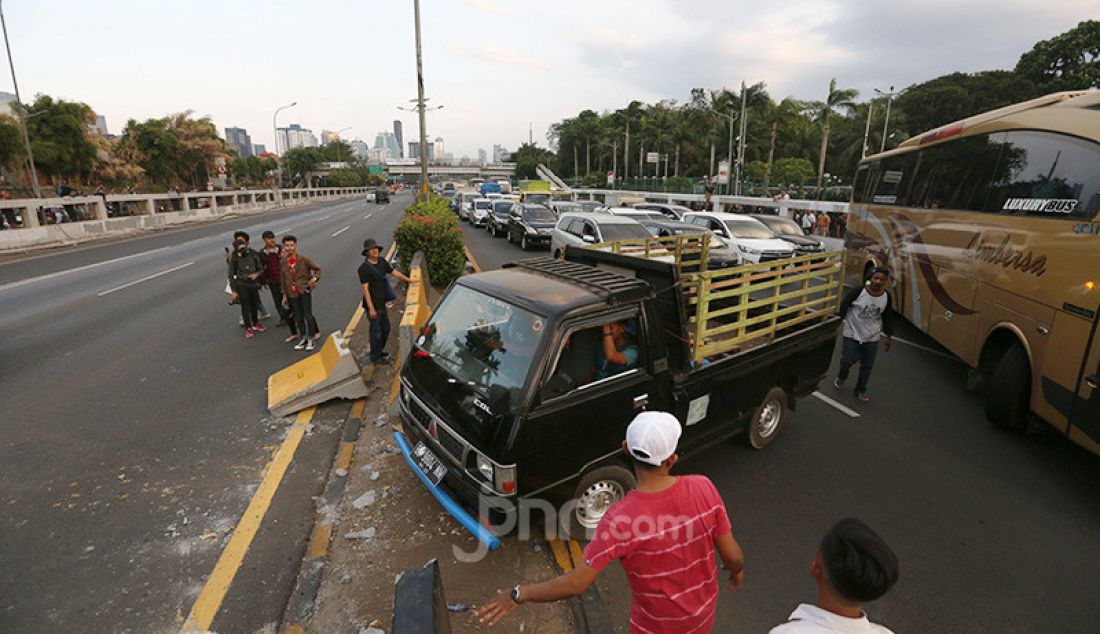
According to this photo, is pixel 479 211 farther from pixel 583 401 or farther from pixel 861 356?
pixel 583 401

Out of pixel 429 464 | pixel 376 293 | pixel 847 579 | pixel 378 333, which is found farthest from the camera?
pixel 378 333

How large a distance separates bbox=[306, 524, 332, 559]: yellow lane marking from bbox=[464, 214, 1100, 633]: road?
2101 mm

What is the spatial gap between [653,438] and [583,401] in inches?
64.8

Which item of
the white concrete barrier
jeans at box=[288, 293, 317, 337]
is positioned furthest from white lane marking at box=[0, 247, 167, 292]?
jeans at box=[288, 293, 317, 337]

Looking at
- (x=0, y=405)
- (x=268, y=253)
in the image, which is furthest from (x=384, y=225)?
(x=0, y=405)

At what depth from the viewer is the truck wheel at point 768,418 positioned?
5199 mm

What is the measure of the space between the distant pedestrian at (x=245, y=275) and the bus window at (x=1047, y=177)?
10733 mm

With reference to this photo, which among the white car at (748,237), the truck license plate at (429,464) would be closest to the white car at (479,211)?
the white car at (748,237)

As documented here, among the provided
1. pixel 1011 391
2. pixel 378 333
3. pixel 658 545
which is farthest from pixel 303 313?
pixel 1011 391

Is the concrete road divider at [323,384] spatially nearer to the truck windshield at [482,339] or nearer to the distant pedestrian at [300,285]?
the distant pedestrian at [300,285]

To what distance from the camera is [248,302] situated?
28.7 feet

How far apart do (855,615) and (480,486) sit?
7.58 ft

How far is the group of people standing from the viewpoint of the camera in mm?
7863

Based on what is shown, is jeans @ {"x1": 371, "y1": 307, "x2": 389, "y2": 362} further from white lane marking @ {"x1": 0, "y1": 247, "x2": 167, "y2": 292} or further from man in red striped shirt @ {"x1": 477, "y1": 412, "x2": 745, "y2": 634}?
white lane marking @ {"x1": 0, "y1": 247, "x2": 167, "y2": 292}
